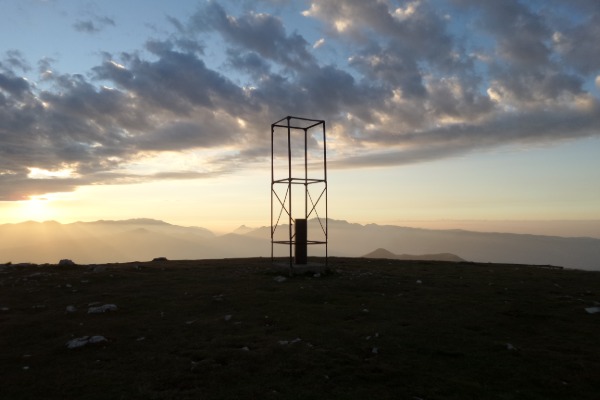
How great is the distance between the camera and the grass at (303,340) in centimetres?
846

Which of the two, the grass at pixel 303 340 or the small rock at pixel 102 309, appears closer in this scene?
the grass at pixel 303 340

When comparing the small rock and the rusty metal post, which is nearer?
the small rock

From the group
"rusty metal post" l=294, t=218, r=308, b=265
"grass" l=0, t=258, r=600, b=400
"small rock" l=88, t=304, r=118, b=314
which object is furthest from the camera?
"rusty metal post" l=294, t=218, r=308, b=265

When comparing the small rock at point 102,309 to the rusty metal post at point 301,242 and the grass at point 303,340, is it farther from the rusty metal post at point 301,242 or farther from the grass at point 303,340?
the rusty metal post at point 301,242

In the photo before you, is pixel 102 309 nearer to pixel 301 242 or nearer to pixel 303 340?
pixel 303 340

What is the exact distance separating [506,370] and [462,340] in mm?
2085

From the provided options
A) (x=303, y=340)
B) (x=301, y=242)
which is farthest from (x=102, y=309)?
(x=301, y=242)

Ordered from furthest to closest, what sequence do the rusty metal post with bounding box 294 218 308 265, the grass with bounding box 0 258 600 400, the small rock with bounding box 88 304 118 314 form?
the rusty metal post with bounding box 294 218 308 265 → the small rock with bounding box 88 304 118 314 → the grass with bounding box 0 258 600 400

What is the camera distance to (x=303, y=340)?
1127 cm

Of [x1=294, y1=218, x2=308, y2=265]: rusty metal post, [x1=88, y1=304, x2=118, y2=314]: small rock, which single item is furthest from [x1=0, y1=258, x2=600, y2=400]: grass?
[x1=294, y1=218, x2=308, y2=265]: rusty metal post

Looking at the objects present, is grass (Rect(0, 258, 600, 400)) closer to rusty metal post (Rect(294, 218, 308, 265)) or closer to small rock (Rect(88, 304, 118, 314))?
small rock (Rect(88, 304, 118, 314))

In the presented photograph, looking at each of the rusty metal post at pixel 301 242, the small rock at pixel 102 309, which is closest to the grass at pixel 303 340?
the small rock at pixel 102 309

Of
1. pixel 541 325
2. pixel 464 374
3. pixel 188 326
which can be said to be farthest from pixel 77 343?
pixel 541 325

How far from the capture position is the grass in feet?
27.8
